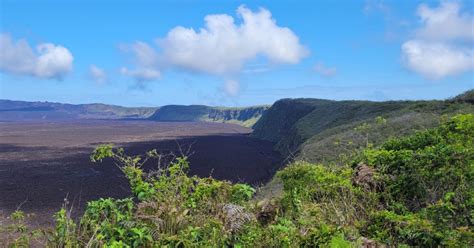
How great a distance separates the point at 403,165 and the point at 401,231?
310 centimetres

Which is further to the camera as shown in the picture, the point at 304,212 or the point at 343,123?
the point at 343,123

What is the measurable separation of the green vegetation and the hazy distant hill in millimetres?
4184

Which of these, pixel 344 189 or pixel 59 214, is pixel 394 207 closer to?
pixel 344 189

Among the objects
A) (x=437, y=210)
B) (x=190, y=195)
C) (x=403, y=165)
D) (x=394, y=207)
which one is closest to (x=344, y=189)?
(x=394, y=207)

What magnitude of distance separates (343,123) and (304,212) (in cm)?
5598

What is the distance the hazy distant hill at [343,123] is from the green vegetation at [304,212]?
165 inches

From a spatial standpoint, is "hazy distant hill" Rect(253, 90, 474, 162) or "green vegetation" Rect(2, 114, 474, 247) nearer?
"green vegetation" Rect(2, 114, 474, 247)

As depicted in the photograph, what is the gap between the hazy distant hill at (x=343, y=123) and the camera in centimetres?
3200

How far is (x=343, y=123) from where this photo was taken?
61250 mm

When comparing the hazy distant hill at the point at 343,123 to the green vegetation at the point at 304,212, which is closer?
the green vegetation at the point at 304,212

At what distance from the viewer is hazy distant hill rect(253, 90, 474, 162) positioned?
32.0 metres

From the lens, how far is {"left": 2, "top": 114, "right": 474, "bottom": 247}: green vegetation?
587 cm

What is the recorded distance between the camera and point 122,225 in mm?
6113

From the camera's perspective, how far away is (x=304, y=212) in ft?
23.2
